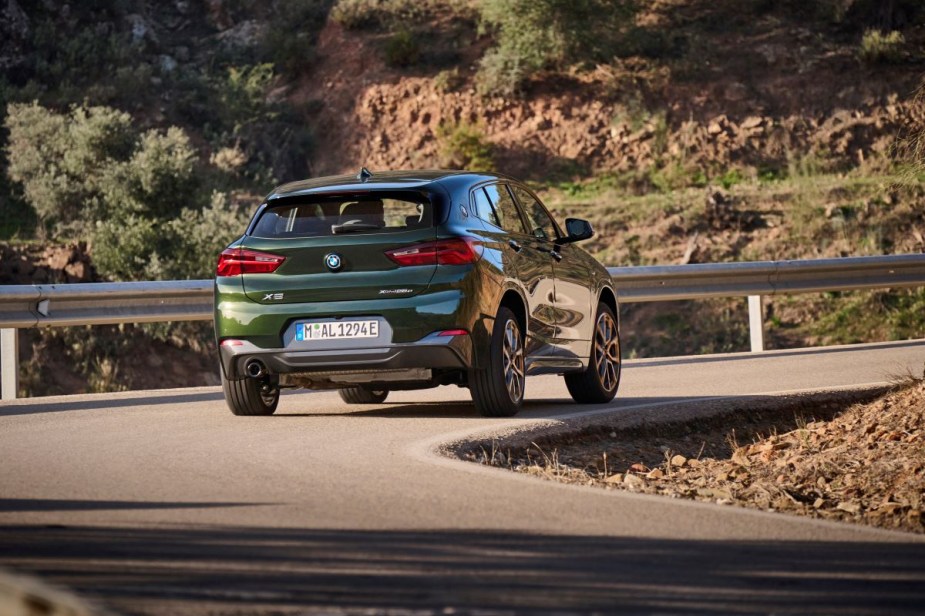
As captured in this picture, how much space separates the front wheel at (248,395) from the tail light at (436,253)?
1347mm

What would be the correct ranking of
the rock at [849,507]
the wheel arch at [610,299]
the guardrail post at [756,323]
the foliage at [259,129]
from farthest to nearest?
1. the foliage at [259,129]
2. the guardrail post at [756,323]
3. the wheel arch at [610,299]
4. the rock at [849,507]

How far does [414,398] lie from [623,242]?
18721mm

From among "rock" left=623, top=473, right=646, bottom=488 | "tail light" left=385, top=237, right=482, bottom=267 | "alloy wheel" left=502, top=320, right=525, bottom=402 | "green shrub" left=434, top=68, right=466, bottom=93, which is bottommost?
"rock" left=623, top=473, right=646, bottom=488

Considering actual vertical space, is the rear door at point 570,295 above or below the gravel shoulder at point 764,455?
above

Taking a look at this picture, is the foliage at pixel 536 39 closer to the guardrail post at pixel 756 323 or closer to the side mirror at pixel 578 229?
the guardrail post at pixel 756 323

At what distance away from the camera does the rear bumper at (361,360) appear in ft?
33.1

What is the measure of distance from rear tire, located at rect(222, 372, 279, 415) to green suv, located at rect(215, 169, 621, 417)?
0.01m

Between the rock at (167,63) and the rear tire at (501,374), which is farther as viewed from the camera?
the rock at (167,63)

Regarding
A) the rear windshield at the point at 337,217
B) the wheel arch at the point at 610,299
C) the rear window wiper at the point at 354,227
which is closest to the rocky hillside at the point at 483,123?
the wheel arch at the point at 610,299

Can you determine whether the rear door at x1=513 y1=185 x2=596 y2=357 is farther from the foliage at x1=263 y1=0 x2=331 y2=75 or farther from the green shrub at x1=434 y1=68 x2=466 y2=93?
the foliage at x1=263 y1=0 x2=331 y2=75

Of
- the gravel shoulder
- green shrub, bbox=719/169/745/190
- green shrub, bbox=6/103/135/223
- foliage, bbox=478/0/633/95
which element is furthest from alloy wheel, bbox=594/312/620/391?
foliage, bbox=478/0/633/95

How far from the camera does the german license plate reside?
1016 cm

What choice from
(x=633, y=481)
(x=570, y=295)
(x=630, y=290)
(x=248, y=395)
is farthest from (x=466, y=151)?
→ (x=633, y=481)

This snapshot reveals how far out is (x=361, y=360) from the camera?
10172mm
